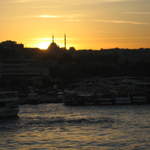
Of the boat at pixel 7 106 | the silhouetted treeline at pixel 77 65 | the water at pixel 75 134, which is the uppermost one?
the silhouetted treeline at pixel 77 65

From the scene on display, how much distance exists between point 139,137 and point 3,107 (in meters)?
19.6

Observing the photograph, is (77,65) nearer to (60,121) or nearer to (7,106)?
(7,106)

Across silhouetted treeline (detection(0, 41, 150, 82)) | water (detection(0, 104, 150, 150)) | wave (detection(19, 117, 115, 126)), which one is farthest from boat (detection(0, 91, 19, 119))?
silhouetted treeline (detection(0, 41, 150, 82))

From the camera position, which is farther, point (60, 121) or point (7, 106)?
point (7, 106)

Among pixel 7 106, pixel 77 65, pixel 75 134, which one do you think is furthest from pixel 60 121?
pixel 77 65

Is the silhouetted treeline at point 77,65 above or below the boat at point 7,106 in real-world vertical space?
above

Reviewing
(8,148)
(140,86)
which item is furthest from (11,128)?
(140,86)

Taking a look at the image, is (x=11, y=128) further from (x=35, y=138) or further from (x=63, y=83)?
(x=63, y=83)

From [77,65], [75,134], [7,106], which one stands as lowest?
[75,134]

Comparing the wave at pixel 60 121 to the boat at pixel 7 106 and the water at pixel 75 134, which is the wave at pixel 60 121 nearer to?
the water at pixel 75 134

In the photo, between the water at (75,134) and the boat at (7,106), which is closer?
the water at (75,134)

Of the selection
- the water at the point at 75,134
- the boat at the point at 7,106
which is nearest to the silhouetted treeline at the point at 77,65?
the boat at the point at 7,106

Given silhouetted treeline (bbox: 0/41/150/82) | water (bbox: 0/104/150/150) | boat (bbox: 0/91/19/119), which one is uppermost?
silhouetted treeline (bbox: 0/41/150/82)

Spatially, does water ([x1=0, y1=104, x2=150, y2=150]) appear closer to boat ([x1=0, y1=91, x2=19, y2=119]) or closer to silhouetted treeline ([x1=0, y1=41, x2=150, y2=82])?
boat ([x1=0, y1=91, x2=19, y2=119])
